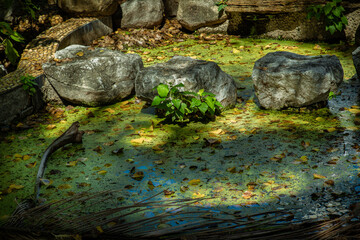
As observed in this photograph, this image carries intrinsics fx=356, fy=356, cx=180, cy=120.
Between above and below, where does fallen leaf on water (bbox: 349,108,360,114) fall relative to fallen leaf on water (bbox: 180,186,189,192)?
above

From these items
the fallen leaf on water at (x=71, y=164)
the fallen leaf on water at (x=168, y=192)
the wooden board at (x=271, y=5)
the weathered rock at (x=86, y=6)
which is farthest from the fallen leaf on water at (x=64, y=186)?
the wooden board at (x=271, y=5)

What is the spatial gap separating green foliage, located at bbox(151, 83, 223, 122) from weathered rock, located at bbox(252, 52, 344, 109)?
61 centimetres

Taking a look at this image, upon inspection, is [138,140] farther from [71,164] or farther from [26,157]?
[26,157]

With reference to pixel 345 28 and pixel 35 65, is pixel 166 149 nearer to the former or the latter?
pixel 35 65

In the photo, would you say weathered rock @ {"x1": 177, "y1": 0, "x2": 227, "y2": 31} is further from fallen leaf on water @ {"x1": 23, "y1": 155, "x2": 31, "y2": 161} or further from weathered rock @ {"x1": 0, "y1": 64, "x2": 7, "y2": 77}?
fallen leaf on water @ {"x1": 23, "y1": 155, "x2": 31, "y2": 161}

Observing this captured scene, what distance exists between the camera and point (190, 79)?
4113 mm

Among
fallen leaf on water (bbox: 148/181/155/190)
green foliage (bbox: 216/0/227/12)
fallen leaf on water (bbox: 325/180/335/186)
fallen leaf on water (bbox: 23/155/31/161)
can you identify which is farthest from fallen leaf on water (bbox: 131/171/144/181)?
green foliage (bbox: 216/0/227/12)

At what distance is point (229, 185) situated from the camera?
114 inches

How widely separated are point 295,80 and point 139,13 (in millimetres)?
4810

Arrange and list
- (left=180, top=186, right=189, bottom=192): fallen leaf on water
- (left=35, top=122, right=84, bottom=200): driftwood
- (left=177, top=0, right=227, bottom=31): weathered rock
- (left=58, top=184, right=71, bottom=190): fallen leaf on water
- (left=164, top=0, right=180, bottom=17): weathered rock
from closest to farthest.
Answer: (left=180, top=186, right=189, bottom=192): fallen leaf on water → (left=58, top=184, right=71, bottom=190): fallen leaf on water → (left=35, top=122, right=84, bottom=200): driftwood → (left=177, top=0, right=227, bottom=31): weathered rock → (left=164, top=0, right=180, bottom=17): weathered rock

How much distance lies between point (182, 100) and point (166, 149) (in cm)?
74

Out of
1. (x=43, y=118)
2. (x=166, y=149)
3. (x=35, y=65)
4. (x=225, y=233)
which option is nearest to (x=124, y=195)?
(x=166, y=149)

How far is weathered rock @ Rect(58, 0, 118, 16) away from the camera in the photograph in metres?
7.04

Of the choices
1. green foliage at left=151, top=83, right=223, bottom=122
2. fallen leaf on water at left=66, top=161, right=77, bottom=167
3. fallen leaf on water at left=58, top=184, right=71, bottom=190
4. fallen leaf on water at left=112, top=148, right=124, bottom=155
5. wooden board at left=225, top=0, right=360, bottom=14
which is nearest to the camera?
fallen leaf on water at left=58, top=184, right=71, bottom=190
